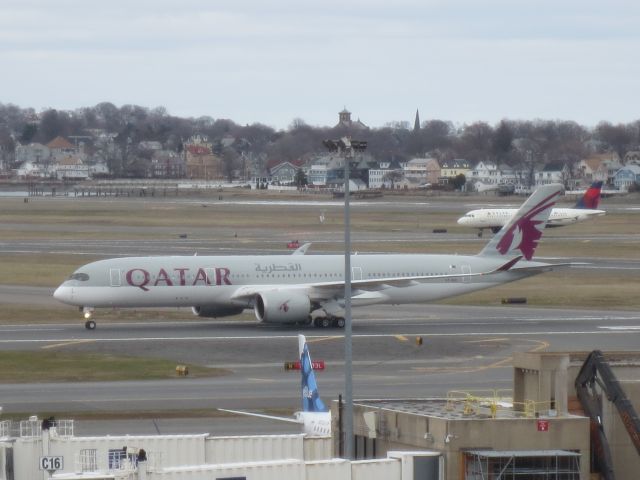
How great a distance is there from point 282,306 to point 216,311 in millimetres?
4207

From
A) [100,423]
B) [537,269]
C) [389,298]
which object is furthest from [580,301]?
[100,423]

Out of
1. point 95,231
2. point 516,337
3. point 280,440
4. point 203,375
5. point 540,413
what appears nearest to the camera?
point 540,413

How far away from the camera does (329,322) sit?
67062 millimetres

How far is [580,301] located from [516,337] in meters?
16.7

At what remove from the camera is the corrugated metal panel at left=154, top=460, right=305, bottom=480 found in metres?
23.8

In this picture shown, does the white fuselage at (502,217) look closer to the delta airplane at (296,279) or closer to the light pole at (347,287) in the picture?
the delta airplane at (296,279)

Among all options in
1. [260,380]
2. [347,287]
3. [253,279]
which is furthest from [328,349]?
[347,287]

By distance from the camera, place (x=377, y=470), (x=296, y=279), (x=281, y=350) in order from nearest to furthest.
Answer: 1. (x=377, y=470)
2. (x=281, y=350)
3. (x=296, y=279)

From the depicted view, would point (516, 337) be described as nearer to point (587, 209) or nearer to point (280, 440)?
point (280, 440)

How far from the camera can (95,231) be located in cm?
14388

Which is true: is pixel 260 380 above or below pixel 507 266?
below

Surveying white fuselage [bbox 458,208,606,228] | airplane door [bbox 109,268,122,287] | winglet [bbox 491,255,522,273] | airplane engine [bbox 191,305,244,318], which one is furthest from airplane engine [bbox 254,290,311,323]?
white fuselage [bbox 458,208,606,228]

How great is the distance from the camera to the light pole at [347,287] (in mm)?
27375

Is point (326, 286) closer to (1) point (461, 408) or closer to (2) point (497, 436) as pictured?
(1) point (461, 408)
